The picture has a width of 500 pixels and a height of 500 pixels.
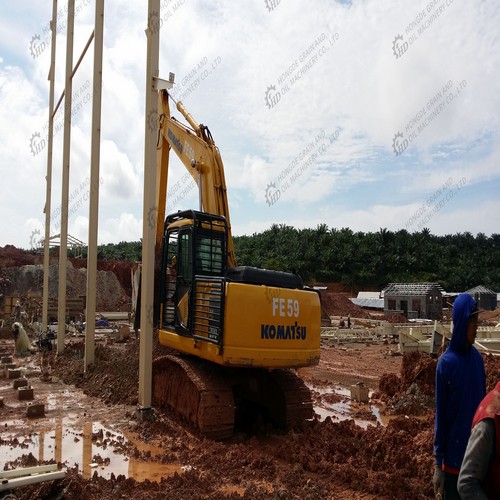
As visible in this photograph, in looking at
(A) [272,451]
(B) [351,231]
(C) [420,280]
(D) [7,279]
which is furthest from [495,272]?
(A) [272,451]

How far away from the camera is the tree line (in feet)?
182

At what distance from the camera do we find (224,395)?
21.7ft

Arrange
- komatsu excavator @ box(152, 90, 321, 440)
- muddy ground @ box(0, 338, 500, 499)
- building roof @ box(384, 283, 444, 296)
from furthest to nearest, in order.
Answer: building roof @ box(384, 283, 444, 296) → komatsu excavator @ box(152, 90, 321, 440) → muddy ground @ box(0, 338, 500, 499)

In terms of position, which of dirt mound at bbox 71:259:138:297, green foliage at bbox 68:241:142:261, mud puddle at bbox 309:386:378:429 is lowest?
mud puddle at bbox 309:386:378:429

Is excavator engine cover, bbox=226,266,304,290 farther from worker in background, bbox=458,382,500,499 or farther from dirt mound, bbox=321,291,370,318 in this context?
dirt mound, bbox=321,291,370,318

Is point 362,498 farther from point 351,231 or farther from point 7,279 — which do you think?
point 351,231

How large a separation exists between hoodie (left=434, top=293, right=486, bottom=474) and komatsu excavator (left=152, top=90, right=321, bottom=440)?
342 centimetres

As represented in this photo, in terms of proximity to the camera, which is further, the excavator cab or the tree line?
the tree line

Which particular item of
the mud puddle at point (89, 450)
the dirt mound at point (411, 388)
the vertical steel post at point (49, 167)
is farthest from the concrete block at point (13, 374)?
the dirt mound at point (411, 388)

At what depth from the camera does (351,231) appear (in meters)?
60.8

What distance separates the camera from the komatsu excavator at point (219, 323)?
6.26 m

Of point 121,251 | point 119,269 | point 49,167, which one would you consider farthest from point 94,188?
point 121,251

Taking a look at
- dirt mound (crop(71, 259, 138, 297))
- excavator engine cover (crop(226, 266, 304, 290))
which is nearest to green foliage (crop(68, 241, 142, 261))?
dirt mound (crop(71, 259, 138, 297))

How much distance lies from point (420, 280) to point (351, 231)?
10650 millimetres
